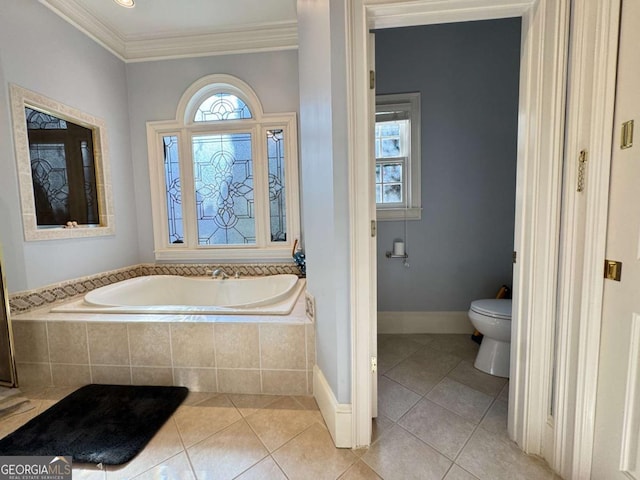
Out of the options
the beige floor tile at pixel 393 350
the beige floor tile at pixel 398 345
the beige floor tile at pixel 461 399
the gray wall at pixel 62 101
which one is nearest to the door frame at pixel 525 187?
the beige floor tile at pixel 461 399

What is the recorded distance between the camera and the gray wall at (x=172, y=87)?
2414 millimetres

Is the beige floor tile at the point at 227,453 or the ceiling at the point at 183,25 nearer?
the beige floor tile at the point at 227,453

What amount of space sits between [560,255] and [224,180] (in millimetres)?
2533

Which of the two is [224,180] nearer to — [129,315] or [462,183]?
[129,315]

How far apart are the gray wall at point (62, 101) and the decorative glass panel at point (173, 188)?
340 millimetres

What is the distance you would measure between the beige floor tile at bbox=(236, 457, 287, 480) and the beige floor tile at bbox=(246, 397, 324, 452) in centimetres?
7

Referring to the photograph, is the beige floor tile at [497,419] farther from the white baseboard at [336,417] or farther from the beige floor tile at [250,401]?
the beige floor tile at [250,401]

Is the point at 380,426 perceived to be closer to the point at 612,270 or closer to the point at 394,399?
the point at 394,399

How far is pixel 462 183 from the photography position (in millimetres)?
2164

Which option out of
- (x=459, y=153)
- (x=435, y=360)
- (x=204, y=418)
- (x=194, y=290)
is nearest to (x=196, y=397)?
(x=204, y=418)

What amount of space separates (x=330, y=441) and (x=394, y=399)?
1.56 feet

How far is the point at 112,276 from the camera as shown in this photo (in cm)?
238

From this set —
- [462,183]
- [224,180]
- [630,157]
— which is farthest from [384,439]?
[224,180]

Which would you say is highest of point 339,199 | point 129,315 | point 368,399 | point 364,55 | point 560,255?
point 364,55
